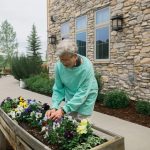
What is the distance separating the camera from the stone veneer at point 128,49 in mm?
7516

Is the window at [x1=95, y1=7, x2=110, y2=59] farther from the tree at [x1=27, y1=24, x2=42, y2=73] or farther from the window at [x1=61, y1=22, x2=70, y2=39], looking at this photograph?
the tree at [x1=27, y1=24, x2=42, y2=73]

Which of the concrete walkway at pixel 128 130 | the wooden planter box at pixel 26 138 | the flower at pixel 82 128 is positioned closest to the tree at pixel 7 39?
the concrete walkway at pixel 128 130

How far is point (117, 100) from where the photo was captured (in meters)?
7.39

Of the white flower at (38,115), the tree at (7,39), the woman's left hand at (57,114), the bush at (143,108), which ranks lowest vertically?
the bush at (143,108)

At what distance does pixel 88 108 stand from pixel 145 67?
5043mm

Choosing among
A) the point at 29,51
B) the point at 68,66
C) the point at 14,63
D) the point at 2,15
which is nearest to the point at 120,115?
the point at 68,66

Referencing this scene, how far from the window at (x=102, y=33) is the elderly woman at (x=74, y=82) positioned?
643 centimetres

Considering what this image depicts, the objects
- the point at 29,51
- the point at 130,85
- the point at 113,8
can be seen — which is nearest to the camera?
the point at 130,85

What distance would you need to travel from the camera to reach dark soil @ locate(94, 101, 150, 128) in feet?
19.6

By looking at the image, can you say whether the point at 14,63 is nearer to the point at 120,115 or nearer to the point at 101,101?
the point at 101,101

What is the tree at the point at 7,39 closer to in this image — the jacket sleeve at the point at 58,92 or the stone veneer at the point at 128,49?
the stone veneer at the point at 128,49

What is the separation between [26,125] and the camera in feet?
10.9

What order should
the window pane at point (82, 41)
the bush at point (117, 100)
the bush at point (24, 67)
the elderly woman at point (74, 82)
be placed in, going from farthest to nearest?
the bush at point (24, 67) → the window pane at point (82, 41) → the bush at point (117, 100) → the elderly woman at point (74, 82)

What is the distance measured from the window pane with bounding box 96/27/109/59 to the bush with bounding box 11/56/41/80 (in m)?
7.06
